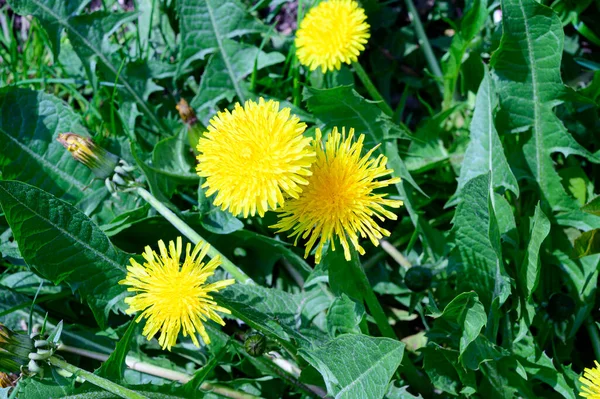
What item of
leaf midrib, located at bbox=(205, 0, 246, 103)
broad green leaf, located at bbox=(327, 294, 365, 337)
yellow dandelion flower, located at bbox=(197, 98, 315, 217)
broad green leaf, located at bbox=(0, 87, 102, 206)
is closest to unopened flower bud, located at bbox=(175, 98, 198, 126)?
leaf midrib, located at bbox=(205, 0, 246, 103)

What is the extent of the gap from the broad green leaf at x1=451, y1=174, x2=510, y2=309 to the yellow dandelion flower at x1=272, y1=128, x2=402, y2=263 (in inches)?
13.2

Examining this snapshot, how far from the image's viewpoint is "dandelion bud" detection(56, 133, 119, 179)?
206 centimetres

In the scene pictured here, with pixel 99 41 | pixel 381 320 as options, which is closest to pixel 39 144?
pixel 99 41

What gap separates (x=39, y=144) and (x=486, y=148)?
1634 mm

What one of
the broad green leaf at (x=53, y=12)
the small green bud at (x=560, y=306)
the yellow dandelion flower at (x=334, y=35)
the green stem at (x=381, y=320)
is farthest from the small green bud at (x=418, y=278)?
the broad green leaf at (x=53, y=12)

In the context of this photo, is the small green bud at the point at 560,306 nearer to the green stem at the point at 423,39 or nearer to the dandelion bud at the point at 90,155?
the green stem at the point at 423,39

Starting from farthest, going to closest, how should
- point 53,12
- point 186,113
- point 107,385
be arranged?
point 53,12
point 186,113
point 107,385

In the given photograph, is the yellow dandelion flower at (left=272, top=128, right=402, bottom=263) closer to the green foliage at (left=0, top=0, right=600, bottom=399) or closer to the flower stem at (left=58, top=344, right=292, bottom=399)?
the green foliage at (left=0, top=0, right=600, bottom=399)

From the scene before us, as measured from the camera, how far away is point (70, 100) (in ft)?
9.64

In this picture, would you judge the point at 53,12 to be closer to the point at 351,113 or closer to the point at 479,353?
the point at 351,113

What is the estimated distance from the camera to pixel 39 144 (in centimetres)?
233

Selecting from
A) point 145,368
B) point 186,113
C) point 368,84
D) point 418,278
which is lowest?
point 145,368

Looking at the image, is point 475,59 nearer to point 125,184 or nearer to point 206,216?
point 206,216

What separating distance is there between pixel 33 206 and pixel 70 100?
1302mm
